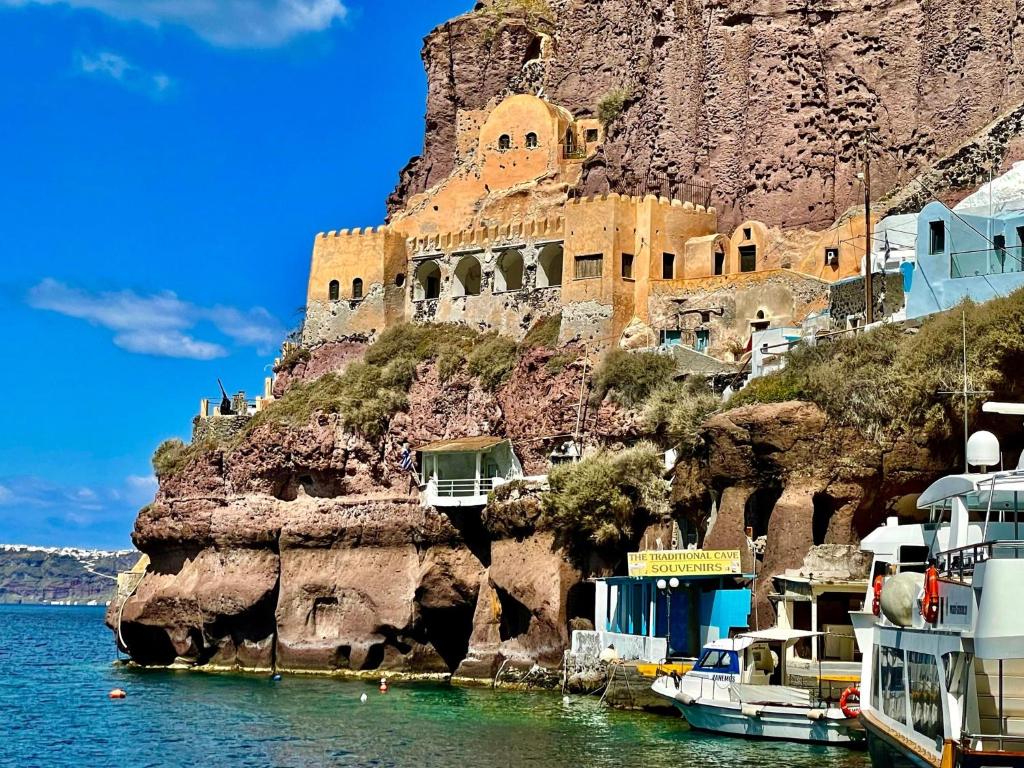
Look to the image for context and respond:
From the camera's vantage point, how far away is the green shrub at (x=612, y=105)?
237ft

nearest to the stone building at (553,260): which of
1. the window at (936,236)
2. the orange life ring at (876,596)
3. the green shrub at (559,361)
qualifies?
the green shrub at (559,361)

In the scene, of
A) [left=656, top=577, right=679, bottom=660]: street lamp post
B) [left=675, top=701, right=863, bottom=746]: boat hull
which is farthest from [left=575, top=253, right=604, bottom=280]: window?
[left=675, top=701, right=863, bottom=746]: boat hull

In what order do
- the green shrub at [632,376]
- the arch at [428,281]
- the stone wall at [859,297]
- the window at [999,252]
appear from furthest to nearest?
the arch at [428,281] < the green shrub at [632,376] < the stone wall at [859,297] < the window at [999,252]

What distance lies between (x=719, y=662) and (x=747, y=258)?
25.8 m

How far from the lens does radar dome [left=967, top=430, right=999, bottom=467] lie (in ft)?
108

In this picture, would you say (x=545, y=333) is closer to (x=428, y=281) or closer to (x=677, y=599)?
(x=428, y=281)

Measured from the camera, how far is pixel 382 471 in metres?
65.3

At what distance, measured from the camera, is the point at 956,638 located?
84.8 feet

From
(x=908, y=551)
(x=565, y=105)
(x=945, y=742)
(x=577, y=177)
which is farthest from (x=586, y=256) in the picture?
(x=945, y=742)

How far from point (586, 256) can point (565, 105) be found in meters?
14.6

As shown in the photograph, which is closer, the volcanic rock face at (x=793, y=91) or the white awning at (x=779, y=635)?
the white awning at (x=779, y=635)

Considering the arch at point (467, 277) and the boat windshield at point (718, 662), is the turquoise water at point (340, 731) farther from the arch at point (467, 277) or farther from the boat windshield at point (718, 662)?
the arch at point (467, 277)

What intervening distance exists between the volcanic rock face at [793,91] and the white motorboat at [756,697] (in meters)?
25.3

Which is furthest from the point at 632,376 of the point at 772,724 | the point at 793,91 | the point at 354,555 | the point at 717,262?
the point at 772,724
